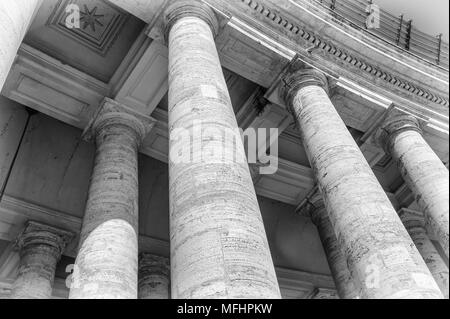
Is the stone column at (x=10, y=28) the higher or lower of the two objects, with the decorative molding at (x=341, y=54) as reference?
lower

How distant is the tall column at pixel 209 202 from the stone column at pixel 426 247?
15962 mm

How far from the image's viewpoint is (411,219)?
87.9 ft

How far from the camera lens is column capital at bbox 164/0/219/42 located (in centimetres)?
1723

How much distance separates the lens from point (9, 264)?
947 inches

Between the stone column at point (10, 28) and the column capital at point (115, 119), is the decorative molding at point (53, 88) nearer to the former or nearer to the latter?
the column capital at point (115, 119)

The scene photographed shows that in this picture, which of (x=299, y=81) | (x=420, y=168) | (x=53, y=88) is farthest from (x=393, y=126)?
(x=53, y=88)

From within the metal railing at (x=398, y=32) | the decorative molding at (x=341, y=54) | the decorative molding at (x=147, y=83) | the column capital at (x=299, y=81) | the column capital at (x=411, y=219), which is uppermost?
the metal railing at (x=398, y=32)

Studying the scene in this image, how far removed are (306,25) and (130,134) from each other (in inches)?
353

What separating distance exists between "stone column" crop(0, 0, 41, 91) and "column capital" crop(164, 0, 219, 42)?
6248 mm

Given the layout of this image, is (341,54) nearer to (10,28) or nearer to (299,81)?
(299,81)

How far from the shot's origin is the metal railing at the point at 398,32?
985 inches

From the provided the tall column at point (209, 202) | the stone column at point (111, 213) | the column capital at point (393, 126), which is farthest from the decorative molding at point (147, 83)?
the column capital at point (393, 126)
